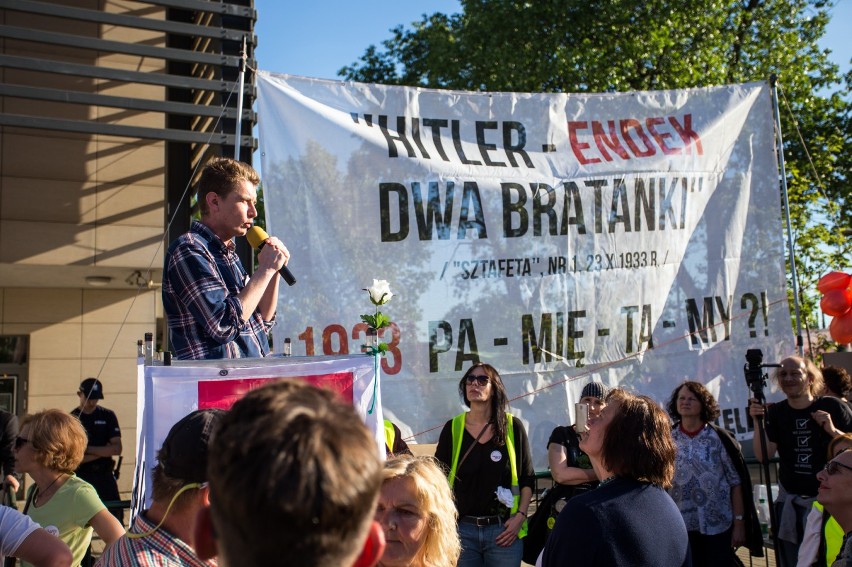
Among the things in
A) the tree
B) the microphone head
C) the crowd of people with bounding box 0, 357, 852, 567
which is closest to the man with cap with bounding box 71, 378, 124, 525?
the crowd of people with bounding box 0, 357, 852, 567

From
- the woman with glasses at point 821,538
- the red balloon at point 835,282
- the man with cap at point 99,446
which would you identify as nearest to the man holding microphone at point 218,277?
the woman with glasses at point 821,538

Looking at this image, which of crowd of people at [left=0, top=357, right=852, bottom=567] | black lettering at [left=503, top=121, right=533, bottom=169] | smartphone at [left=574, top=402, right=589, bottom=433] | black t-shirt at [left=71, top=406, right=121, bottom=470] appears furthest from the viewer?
black t-shirt at [left=71, top=406, right=121, bottom=470]

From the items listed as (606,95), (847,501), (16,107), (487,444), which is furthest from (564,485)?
(16,107)

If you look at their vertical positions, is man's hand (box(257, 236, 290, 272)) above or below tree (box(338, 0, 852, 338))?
below

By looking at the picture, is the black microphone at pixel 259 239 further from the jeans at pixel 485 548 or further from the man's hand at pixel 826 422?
the man's hand at pixel 826 422

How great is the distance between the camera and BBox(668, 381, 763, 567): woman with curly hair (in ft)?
17.2

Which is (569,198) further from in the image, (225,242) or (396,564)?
(396,564)

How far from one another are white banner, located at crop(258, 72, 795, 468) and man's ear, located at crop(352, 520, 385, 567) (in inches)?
187

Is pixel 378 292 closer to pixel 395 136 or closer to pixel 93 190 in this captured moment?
pixel 395 136

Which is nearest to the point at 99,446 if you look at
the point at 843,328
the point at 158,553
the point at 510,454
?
the point at 510,454

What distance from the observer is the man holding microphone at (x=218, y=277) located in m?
3.00

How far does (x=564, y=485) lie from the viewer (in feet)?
16.4

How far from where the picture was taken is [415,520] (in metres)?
2.66

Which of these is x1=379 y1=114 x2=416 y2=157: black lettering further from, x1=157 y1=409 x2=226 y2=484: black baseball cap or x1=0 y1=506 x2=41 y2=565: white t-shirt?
x1=157 y1=409 x2=226 y2=484: black baseball cap
